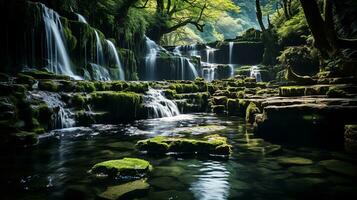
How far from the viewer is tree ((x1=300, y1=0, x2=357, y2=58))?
6.93 meters

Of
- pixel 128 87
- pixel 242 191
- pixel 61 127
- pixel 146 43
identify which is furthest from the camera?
pixel 146 43

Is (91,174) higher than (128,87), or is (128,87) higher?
(128,87)

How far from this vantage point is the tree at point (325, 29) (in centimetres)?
693

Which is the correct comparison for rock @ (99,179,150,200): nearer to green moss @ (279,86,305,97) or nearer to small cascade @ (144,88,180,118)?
green moss @ (279,86,305,97)

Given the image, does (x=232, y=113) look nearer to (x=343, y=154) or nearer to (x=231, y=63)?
(x=343, y=154)

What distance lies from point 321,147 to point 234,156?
99.8 inches

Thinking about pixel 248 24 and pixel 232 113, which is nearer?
pixel 232 113

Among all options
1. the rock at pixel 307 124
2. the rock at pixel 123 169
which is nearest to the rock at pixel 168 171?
the rock at pixel 123 169

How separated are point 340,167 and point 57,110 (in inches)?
373

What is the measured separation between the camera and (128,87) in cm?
1653

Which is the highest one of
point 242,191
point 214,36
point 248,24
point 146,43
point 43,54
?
point 248,24

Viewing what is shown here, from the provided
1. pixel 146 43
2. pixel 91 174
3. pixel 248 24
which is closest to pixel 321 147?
pixel 91 174

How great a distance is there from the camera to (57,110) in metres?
12.3

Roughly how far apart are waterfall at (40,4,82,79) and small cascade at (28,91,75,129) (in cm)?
596
